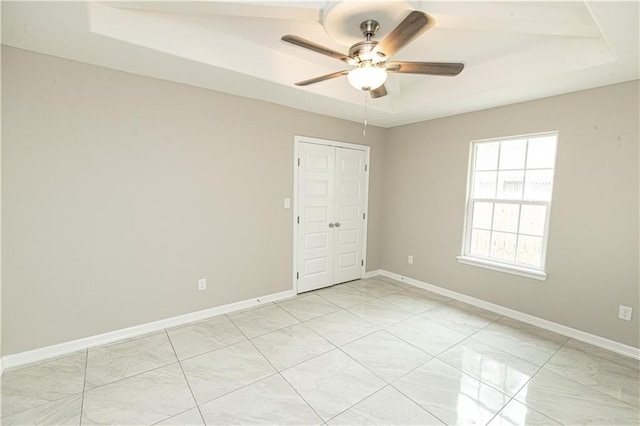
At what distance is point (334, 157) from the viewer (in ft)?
13.2

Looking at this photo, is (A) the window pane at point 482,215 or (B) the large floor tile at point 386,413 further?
(A) the window pane at point 482,215

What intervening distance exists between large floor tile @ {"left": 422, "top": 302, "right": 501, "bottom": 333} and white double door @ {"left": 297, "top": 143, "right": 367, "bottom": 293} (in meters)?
1.42

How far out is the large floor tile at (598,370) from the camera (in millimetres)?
2086

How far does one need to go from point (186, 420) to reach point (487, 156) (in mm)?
3974

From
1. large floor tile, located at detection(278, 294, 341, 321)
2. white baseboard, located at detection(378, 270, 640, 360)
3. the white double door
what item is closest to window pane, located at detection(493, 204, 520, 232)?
white baseboard, located at detection(378, 270, 640, 360)

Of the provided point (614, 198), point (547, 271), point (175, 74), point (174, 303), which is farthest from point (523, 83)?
point (174, 303)

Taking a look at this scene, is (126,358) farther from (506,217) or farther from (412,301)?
(506,217)

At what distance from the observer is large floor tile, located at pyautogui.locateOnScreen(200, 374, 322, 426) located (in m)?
1.75

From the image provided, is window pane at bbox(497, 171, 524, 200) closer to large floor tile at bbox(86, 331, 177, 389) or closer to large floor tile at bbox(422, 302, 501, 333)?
large floor tile at bbox(422, 302, 501, 333)

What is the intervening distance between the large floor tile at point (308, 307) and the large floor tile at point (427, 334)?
31.5 inches

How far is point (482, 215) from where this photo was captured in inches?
142

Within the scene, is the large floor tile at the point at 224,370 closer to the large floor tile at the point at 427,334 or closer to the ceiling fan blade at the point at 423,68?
the large floor tile at the point at 427,334

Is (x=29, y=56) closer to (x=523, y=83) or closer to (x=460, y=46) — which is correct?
(x=460, y=46)

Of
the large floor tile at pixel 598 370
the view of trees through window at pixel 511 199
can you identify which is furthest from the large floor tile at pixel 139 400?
the view of trees through window at pixel 511 199
